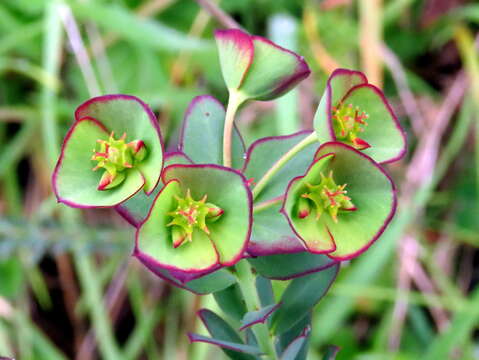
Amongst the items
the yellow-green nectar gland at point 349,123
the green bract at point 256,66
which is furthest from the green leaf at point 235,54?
the yellow-green nectar gland at point 349,123

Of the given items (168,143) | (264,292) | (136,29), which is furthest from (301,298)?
(136,29)

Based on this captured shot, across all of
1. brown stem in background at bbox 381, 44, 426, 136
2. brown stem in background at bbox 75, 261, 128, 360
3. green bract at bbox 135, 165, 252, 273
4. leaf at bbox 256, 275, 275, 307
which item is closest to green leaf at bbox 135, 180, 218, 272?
green bract at bbox 135, 165, 252, 273

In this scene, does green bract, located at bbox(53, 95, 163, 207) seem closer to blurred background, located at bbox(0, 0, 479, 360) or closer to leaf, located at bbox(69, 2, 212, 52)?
blurred background, located at bbox(0, 0, 479, 360)

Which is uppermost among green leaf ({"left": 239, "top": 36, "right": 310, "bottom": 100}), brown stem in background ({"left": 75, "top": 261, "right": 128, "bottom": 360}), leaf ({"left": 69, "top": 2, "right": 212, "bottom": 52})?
leaf ({"left": 69, "top": 2, "right": 212, "bottom": 52})

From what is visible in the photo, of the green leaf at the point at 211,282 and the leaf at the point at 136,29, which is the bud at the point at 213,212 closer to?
the green leaf at the point at 211,282

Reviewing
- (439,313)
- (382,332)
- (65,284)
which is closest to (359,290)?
(382,332)

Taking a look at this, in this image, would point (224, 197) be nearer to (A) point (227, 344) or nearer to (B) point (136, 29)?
(A) point (227, 344)
